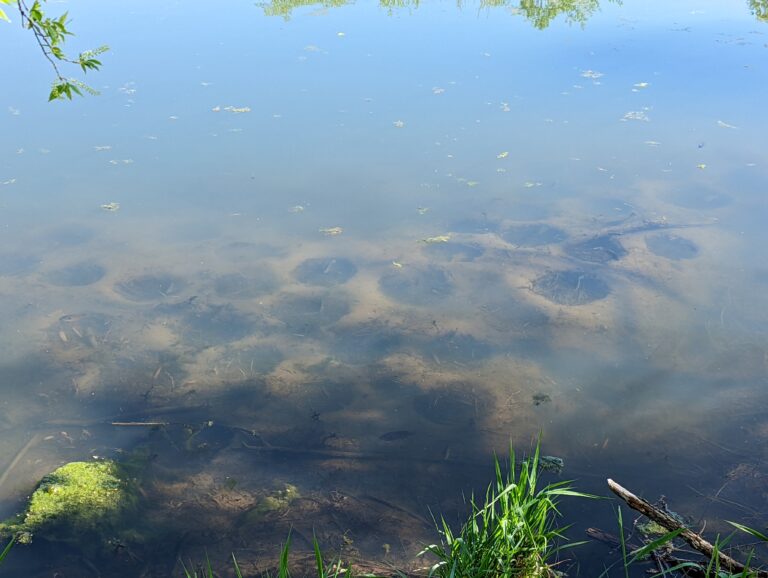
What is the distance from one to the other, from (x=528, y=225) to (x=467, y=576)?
323 cm

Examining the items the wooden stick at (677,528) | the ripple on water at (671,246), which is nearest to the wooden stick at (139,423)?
the wooden stick at (677,528)

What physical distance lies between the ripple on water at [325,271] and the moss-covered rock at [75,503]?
1740 mm

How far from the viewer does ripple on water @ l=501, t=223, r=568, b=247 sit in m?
4.90

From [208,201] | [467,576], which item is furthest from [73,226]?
[467,576]

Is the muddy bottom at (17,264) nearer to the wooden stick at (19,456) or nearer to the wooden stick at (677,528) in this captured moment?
the wooden stick at (19,456)

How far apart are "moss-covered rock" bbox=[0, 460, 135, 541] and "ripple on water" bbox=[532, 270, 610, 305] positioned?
256cm

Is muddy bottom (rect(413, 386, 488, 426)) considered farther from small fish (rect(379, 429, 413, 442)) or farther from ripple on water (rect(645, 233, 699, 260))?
ripple on water (rect(645, 233, 699, 260))

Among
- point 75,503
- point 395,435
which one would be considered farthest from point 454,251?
point 75,503

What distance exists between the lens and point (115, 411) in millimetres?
3615

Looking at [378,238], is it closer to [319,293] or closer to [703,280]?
[319,293]

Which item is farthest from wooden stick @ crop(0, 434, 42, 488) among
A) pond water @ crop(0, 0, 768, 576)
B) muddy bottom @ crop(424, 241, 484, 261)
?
muddy bottom @ crop(424, 241, 484, 261)

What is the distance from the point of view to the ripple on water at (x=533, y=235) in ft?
16.1

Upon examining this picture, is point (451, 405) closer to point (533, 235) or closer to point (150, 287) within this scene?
point (533, 235)

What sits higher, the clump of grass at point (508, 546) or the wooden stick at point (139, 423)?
the clump of grass at point (508, 546)
